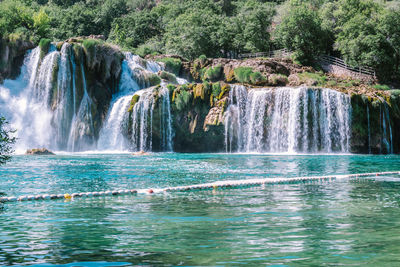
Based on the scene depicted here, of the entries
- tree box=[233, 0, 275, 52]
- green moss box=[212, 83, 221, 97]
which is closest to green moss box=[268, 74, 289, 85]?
green moss box=[212, 83, 221, 97]

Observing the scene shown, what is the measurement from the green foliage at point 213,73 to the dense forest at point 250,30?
10.3 metres

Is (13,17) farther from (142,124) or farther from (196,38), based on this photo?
(142,124)

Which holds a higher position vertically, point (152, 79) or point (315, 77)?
point (315, 77)

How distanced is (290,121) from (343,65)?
871 inches

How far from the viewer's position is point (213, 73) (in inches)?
1966

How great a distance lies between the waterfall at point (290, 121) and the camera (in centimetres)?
3659

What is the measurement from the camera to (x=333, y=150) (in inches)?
1436

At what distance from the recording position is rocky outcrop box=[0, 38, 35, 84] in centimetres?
4072

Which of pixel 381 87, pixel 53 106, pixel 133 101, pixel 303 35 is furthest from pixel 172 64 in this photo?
pixel 381 87

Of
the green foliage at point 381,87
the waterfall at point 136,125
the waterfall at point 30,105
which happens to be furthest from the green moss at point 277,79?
the waterfall at point 30,105

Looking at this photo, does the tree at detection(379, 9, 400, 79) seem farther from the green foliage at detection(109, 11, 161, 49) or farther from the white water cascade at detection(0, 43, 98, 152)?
the green foliage at detection(109, 11, 161, 49)

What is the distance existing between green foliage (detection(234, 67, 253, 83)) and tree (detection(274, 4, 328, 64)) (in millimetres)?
10020

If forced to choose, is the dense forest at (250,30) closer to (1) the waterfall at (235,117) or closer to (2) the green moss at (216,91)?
(2) the green moss at (216,91)

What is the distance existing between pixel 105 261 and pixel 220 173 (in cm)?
1265
